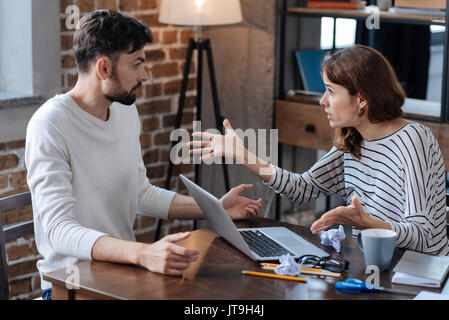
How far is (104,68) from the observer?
193 cm

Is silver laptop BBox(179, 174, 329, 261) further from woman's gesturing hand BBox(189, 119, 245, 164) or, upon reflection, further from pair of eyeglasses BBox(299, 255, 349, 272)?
woman's gesturing hand BBox(189, 119, 245, 164)

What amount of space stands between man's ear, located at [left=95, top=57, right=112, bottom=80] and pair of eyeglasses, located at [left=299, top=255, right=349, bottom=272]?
2.41 ft

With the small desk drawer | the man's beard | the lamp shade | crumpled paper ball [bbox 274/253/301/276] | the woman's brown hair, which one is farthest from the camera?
the small desk drawer

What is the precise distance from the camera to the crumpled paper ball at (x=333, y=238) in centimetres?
178

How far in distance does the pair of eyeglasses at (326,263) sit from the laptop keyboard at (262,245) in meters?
0.08

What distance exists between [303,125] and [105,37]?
163cm

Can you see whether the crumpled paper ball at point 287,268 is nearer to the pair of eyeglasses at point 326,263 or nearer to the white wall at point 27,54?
the pair of eyeglasses at point 326,263

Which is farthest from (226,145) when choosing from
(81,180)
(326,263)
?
(326,263)

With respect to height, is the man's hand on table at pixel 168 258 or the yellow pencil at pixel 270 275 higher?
the man's hand on table at pixel 168 258

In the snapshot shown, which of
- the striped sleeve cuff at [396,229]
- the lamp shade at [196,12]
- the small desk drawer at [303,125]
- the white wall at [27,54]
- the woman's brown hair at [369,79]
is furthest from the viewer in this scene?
the small desk drawer at [303,125]

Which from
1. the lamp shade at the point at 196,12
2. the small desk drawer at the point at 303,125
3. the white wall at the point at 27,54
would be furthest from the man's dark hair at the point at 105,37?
the small desk drawer at the point at 303,125

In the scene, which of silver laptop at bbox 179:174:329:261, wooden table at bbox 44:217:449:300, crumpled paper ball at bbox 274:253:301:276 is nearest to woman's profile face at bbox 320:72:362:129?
silver laptop at bbox 179:174:329:261

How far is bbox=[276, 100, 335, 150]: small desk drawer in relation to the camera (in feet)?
10.8

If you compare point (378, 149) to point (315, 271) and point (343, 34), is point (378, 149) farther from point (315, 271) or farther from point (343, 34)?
point (343, 34)
